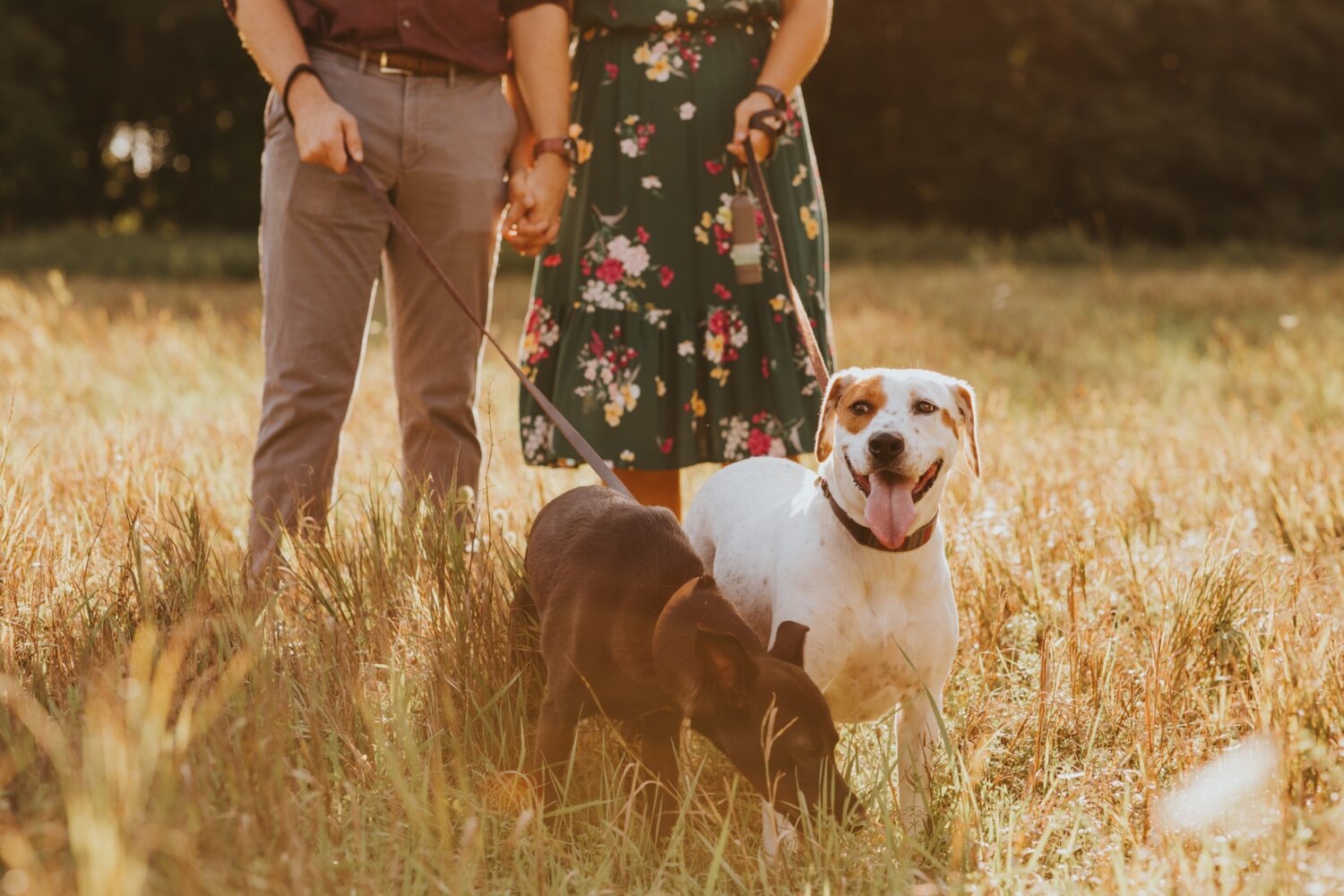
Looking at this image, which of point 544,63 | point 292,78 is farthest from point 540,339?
point 292,78

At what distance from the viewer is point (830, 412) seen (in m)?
3.00

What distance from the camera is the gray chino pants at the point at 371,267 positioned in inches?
139

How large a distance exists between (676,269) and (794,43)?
748mm

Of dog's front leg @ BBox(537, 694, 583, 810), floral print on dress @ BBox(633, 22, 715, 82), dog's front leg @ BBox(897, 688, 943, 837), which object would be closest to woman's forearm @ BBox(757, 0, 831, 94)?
floral print on dress @ BBox(633, 22, 715, 82)

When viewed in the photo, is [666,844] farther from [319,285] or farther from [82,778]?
[319,285]

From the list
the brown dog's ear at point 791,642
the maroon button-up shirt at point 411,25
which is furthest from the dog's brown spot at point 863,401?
the maroon button-up shirt at point 411,25

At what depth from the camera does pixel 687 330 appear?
393cm

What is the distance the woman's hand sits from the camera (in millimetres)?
3695

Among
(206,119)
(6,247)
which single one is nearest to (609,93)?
(6,247)

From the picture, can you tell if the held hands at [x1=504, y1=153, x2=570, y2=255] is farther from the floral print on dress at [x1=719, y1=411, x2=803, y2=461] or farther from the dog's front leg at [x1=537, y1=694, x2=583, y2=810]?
the dog's front leg at [x1=537, y1=694, x2=583, y2=810]

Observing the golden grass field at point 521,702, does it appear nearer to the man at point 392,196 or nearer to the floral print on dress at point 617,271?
the man at point 392,196

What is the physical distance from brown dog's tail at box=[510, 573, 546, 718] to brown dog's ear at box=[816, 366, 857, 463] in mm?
757

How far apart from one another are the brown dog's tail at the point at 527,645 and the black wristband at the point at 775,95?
164 centimetres

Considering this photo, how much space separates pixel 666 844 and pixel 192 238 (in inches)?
783
